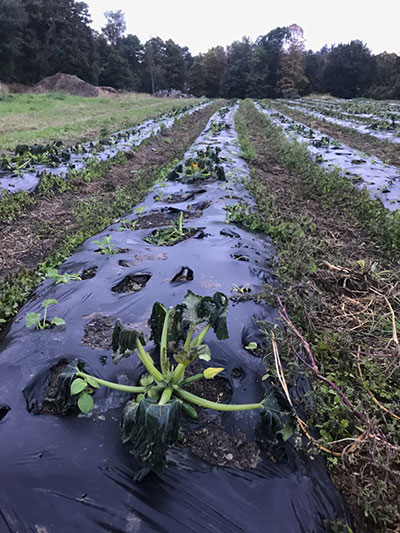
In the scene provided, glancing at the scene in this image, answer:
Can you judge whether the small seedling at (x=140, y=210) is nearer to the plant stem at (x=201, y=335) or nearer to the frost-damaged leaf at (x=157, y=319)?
the frost-damaged leaf at (x=157, y=319)

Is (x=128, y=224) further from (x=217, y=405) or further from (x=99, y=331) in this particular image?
(x=217, y=405)

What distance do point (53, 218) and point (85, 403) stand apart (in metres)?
4.08

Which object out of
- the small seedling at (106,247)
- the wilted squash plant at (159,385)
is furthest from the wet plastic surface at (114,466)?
the small seedling at (106,247)

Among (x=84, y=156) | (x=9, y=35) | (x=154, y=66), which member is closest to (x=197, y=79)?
(x=154, y=66)

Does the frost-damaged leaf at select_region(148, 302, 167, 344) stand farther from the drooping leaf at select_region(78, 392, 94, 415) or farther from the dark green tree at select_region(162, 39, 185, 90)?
the dark green tree at select_region(162, 39, 185, 90)

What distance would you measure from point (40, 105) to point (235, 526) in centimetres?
2242

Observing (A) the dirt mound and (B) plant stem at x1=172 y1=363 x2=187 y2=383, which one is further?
(A) the dirt mound

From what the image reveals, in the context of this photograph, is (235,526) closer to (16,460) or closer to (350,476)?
(350,476)

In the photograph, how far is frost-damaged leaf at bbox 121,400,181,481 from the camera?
1.38 meters

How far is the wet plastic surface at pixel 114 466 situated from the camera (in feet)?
4.33

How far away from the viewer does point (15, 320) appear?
8.49 ft

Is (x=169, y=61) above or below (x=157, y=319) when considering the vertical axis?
above

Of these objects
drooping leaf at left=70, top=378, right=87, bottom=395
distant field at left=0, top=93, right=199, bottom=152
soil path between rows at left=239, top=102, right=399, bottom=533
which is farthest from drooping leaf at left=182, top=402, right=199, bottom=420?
distant field at left=0, top=93, right=199, bottom=152

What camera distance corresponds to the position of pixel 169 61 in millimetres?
52562
